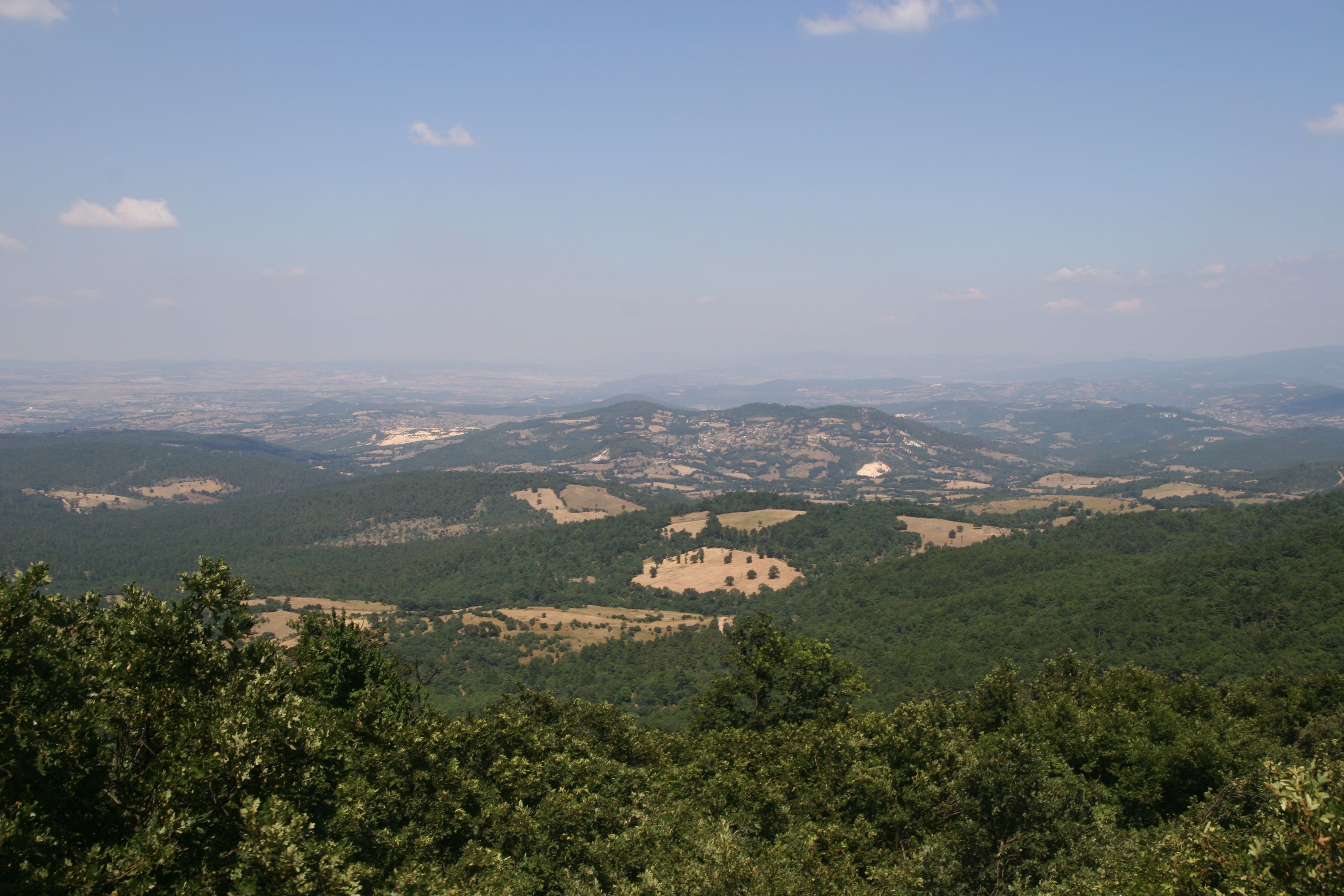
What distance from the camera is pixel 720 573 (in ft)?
609

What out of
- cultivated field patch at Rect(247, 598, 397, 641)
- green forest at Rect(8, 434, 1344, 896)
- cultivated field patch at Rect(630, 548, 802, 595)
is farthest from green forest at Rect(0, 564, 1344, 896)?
cultivated field patch at Rect(630, 548, 802, 595)

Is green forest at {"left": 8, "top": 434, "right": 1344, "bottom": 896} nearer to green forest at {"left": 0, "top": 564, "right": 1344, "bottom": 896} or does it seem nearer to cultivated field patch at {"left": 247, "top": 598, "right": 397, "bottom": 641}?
green forest at {"left": 0, "top": 564, "right": 1344, "bottom": 896}

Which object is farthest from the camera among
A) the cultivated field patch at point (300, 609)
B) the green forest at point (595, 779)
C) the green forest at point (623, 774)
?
the cultivated field patch at point (300, 609)

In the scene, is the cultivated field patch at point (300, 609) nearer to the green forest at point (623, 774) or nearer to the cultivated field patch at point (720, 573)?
the cultivated field patch at point (720, 573)

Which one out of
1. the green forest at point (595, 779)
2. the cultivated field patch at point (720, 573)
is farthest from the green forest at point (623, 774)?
the cultivated field patch at point (720, 573)

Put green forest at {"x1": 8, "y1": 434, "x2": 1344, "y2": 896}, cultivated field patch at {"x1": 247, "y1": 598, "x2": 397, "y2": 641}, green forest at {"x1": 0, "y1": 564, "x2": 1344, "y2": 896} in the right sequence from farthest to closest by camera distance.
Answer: cultivated field patch at {"x1": 247, "y1": 598, "x2": 397, "y2": 641}, green forest at {"x1": 8, "y1": 434, "x2": 1344, "y2": 896}, green forest at {"x1": 0, "y1": 564, "x2": 1344, "y2": 896}

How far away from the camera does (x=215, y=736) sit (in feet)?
54.4

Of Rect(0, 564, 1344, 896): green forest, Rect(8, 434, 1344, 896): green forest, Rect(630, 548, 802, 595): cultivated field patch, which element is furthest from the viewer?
Rect(630, 548, 802, 595): cultivated field patch

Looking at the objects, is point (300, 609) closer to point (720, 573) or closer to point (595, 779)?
point (720, 573)

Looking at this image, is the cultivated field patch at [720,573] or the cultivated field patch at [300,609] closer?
the cultivated field patch at [300,609]

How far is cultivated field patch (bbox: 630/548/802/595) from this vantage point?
178875 millimetres

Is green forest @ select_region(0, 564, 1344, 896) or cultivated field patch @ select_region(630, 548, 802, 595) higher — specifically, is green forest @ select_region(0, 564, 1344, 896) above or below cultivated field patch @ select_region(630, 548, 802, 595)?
above

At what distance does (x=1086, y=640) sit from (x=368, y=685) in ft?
311

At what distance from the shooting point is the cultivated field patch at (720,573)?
178875 millimetres
